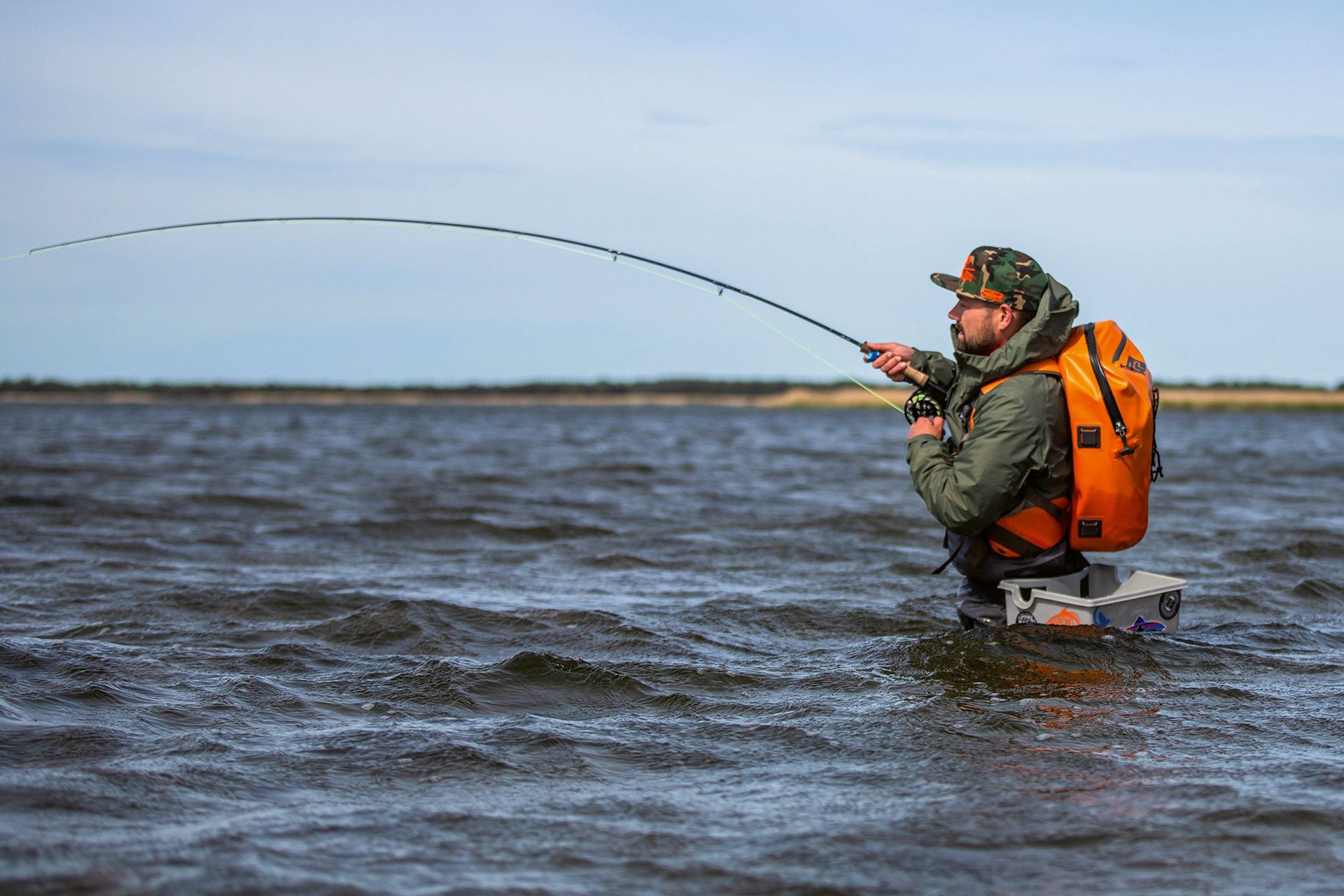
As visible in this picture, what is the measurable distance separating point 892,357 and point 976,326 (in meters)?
0.42

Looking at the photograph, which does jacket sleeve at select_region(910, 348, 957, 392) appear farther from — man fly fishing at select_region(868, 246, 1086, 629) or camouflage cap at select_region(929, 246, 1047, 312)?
camouflage cap at select_region(929, 246, 1047, 312)

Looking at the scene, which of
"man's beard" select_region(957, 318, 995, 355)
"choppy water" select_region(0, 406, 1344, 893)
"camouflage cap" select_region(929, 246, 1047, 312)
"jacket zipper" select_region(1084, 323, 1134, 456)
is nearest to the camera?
"choppy water" select_region(0, 406, 1344, 893)

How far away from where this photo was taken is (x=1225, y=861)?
352 cm

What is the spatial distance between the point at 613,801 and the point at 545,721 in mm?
1175

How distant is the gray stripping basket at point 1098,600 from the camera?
580 cm

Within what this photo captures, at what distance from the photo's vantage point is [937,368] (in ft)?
19.6

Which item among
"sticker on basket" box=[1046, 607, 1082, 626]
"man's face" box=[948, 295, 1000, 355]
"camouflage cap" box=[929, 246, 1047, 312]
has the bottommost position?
"sticker on basket" box=[1046, 607, 1082, 626]

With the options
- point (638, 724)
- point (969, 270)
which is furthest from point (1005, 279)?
point (638, 724)

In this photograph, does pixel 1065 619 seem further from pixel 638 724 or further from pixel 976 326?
pixel 638 724

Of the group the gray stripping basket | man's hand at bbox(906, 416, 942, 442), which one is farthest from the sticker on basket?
man's hand at bbox(906, 416, 942, 442)

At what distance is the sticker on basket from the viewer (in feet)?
19.0

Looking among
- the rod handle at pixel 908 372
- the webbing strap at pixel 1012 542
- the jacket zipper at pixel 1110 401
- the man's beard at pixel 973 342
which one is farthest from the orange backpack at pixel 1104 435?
the rod handle at pixel 908 372

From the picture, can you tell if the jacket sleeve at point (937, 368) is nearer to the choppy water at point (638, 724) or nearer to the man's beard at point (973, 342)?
the man's beard at point (973, 342)

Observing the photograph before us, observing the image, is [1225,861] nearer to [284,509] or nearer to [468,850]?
[468,850]
